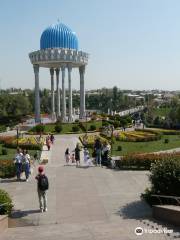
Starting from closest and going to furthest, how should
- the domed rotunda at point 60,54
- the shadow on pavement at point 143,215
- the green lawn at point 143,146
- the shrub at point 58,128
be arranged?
the shadow on pavement at point 143,215 → the green lawn at point 143,146 → the shrub at point 58,128 → the domed rotunda at point 60,54

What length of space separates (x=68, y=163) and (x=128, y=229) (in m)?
15.5

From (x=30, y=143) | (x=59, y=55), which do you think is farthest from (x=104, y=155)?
(x=59, y=55)

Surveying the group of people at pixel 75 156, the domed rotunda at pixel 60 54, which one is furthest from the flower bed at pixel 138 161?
the domed rotunda at pixel 60 54

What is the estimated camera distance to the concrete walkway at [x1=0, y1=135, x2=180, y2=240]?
1020 cm

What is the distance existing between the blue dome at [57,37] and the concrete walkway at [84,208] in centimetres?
3742

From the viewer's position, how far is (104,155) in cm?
2327

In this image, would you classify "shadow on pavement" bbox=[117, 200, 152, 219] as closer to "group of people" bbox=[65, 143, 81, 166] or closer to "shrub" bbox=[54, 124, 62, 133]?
"group of people" bbox=[65, 143, 81, 166]

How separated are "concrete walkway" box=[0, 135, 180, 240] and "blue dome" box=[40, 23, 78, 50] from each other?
1473 inches

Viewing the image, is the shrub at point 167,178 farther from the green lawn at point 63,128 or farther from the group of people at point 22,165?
the green lawn at point 63,128

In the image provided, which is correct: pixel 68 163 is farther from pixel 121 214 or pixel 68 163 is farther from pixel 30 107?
pixel 30 107

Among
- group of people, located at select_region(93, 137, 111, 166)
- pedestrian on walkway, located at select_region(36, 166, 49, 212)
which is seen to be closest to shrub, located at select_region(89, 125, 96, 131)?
group of people, located at select_region(93, 137, 111, 166)

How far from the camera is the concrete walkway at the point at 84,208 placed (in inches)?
402

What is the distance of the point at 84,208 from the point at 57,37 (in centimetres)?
4548

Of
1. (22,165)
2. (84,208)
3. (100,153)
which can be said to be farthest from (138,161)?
(84,208)
